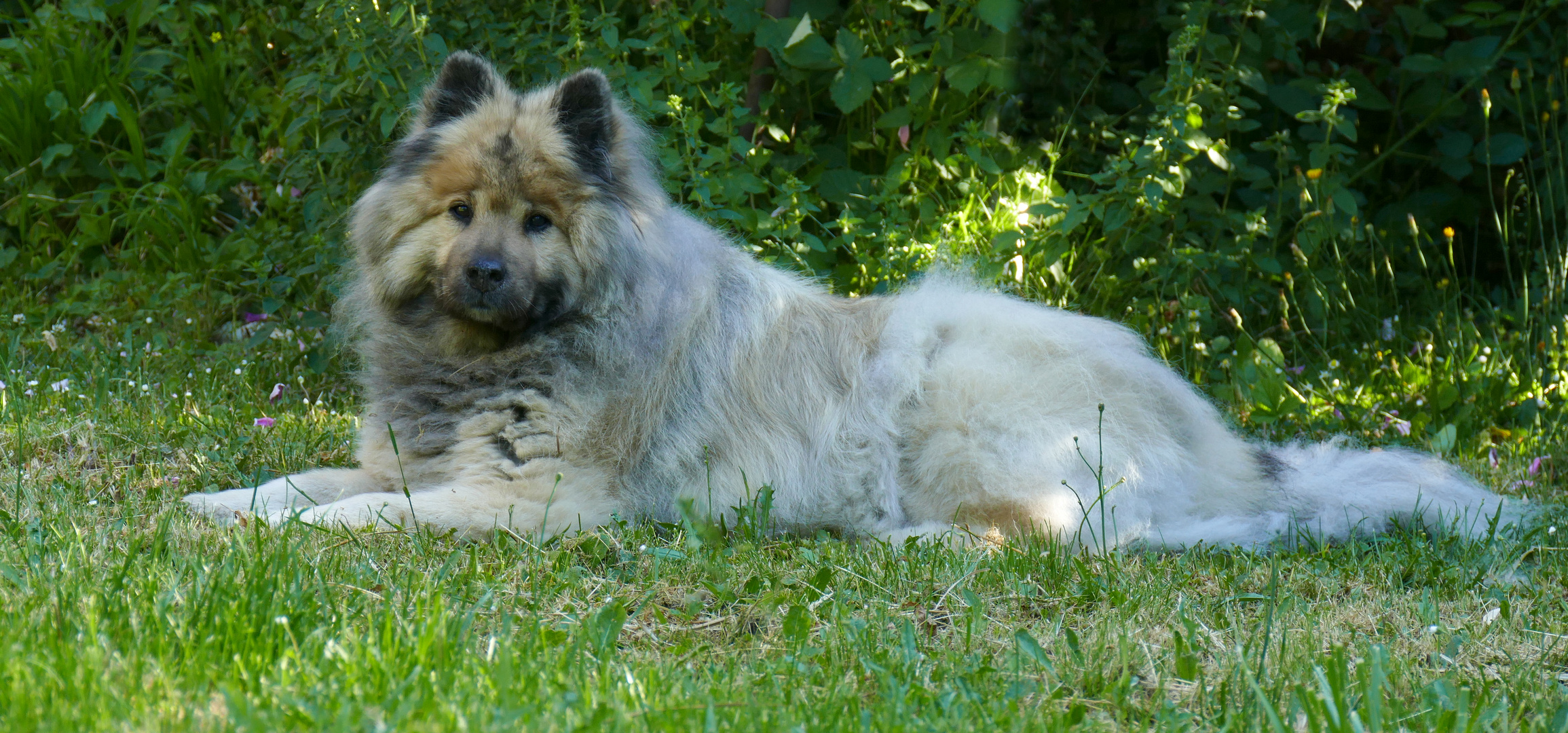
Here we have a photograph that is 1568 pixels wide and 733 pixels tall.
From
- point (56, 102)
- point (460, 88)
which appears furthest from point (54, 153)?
point (460, 88)

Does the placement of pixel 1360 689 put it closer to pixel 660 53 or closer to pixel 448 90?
pixel 448 90

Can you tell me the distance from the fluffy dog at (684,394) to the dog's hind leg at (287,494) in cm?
1

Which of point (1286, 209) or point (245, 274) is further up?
point (1286, 209)

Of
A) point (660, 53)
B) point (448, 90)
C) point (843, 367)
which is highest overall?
point (660, 53)

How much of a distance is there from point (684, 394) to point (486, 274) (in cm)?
76

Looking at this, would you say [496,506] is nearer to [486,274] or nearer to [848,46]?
[486,274]

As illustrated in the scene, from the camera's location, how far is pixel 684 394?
4.13m

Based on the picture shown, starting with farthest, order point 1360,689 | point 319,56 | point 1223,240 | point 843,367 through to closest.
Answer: point 1223,240 → point 319,56 → point 843,367 → point 1360,689

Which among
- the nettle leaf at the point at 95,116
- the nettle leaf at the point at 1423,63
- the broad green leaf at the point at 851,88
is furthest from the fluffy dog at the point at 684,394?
the nettle leaf at the point at 95,116

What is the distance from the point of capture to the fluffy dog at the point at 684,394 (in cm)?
393

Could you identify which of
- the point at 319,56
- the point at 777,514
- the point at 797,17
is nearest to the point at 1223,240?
the point at 797,17

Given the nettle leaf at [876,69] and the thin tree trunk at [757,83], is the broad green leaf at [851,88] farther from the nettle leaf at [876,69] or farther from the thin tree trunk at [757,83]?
the thin tree trunk at [757,83]

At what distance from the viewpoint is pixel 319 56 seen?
5.95 m

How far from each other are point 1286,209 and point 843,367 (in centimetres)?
359
